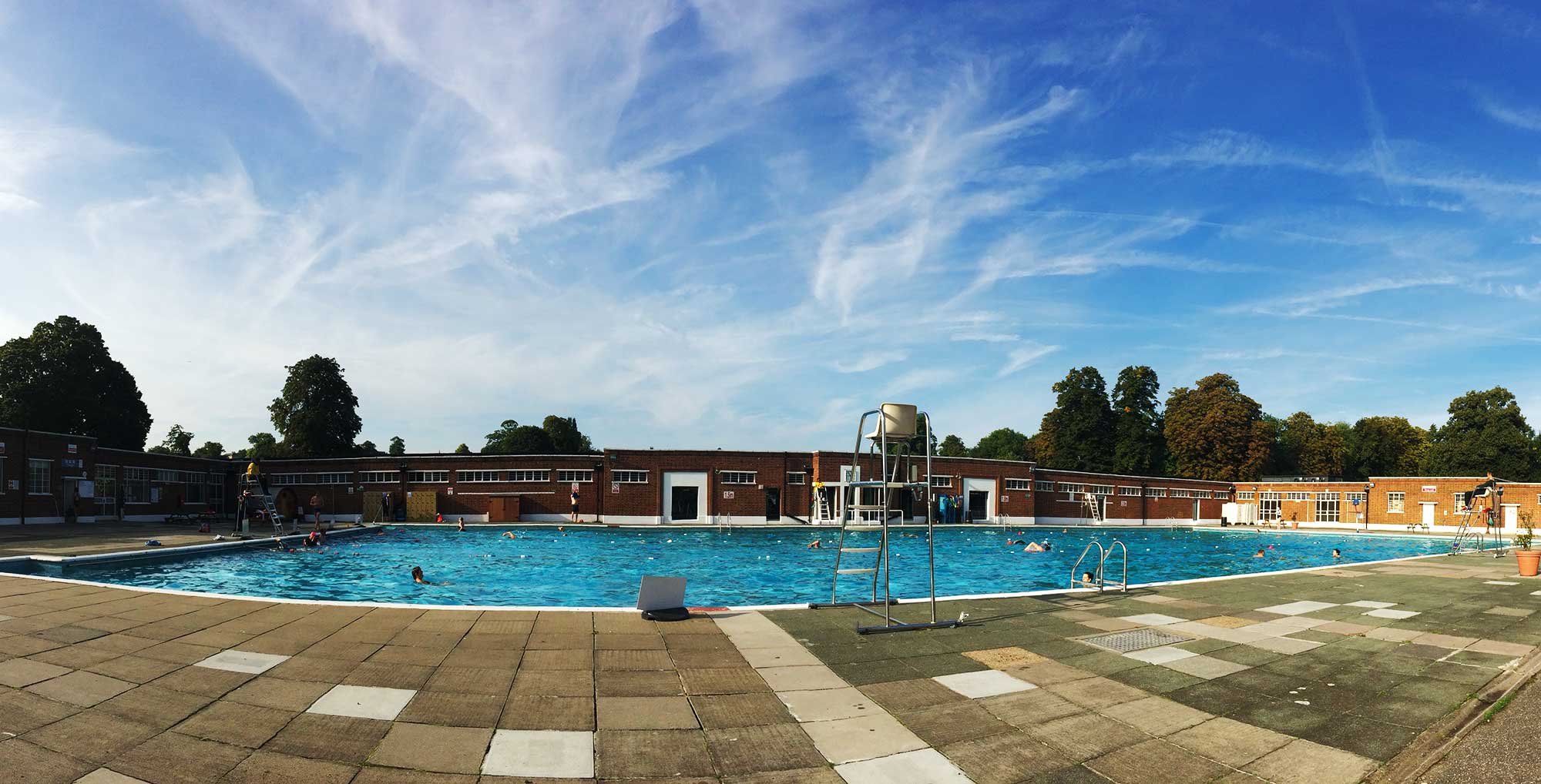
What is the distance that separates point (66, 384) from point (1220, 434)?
97.8m

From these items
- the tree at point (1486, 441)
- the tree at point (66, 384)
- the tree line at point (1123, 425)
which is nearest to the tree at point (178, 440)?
the tree line at point (1123, 425)

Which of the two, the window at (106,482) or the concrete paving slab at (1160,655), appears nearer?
the concrete paving slab at (1160,655)

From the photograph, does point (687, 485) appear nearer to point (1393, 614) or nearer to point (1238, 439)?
point (1393, 614)

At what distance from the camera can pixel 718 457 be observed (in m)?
53.1

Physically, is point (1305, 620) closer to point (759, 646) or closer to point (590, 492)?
point (759, 646)

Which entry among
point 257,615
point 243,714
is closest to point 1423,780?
point 243,714

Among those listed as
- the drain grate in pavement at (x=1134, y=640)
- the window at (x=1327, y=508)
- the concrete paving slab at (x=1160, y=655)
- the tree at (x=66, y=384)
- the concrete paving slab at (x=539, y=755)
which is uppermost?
the tree at (x=66, y=384)

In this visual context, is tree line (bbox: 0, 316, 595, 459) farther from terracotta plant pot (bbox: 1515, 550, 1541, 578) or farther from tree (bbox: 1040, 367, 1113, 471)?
tree (bbox: 1040, 367, 1113, 471)

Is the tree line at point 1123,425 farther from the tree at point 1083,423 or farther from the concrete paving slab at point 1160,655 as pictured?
the concrete paving slab at point 1160,655

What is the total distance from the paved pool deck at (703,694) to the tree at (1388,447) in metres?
96.9

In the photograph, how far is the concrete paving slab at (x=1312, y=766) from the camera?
17.6 ft

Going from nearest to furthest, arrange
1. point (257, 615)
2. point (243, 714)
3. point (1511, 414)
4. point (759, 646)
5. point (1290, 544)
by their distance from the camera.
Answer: point (243, 714) < point (759, 646) < point (257, 615) < point (1290, 544) < point (1511, 414)

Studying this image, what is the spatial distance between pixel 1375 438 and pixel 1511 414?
15.8 meters

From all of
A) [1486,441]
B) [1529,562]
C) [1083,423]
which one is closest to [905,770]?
[1529,562]
